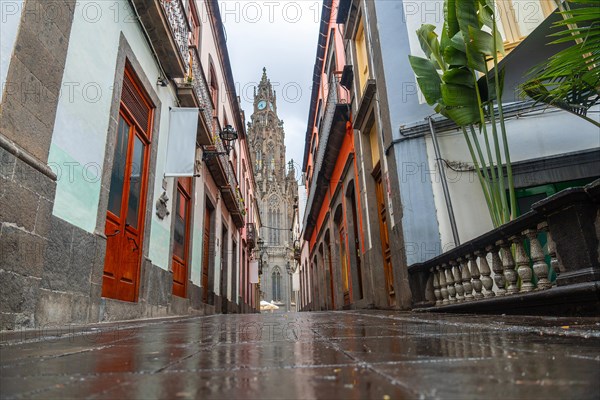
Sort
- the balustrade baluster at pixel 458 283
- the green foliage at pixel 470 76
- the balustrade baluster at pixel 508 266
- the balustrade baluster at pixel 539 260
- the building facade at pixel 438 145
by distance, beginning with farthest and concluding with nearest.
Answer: the building facade at pixel 438 145 < the green foliage at pixel 470 76 < the balustrade baluster at pixel 458 283 < the balustrade baluster at pixel 508 266 < the balustrade baluster at pixel 539 260

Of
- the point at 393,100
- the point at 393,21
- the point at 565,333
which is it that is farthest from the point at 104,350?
the point at 393,21

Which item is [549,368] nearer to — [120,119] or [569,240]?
[569,240]

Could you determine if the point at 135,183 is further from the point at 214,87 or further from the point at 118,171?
the point at 214,87

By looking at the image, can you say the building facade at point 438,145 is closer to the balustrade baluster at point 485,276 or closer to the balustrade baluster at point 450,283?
the balustrade baluster at point 450,283

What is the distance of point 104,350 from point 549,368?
153 cm

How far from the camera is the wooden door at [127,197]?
5156mm

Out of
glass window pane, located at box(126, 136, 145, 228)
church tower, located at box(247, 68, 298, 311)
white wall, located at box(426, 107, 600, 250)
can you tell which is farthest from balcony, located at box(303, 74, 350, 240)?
church tower, located at box(247, 68, 298, 311)

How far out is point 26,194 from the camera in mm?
2994

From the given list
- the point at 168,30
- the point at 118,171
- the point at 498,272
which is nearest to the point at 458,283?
the point at 498,272

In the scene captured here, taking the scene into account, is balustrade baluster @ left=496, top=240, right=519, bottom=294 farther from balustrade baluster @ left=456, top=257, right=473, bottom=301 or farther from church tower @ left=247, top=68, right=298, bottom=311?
church tower @ left=247, top=68, right=298, bottom=311

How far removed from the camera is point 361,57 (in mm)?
9781

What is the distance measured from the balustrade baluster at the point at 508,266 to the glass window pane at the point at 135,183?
4.75 m

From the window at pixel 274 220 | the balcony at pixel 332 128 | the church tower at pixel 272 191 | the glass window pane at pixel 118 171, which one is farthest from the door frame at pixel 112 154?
the window at pixel 274 220

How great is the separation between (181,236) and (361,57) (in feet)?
19.6
